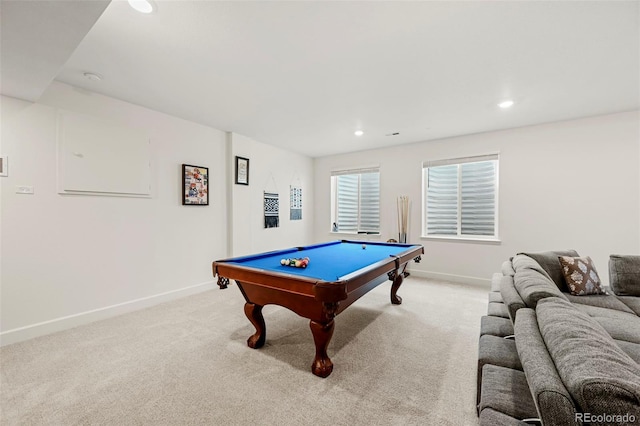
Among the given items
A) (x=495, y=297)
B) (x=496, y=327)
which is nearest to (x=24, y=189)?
(x=496, y=327)

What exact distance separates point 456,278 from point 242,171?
13.3 feet

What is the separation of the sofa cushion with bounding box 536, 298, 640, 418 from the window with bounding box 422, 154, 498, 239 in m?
3.72

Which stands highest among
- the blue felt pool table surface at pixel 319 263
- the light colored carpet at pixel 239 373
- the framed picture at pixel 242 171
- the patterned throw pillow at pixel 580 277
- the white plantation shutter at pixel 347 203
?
the framed picture at pixel 242 171

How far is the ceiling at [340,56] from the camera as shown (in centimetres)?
169

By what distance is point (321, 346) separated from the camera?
1957mm

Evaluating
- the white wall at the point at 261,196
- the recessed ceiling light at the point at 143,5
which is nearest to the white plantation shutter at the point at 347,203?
the white wall at the point at 261,196

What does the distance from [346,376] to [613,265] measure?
275 centimetres

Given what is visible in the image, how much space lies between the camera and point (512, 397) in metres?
1.04

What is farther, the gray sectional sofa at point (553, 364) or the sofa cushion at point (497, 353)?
the sofa cushion at point (497, 353)

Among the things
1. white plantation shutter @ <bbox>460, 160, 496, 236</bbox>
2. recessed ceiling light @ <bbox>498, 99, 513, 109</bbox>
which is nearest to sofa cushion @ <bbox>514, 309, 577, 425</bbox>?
recessed ceiling light @ <bbox>498, 99, 513, 109</bbox>

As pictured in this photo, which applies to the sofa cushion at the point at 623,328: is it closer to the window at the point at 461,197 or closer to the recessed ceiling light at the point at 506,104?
the recessed ceiling light at the point at 506,104

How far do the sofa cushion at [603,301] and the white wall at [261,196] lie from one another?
4.21 meters

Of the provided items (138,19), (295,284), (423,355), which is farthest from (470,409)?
(138,19)
